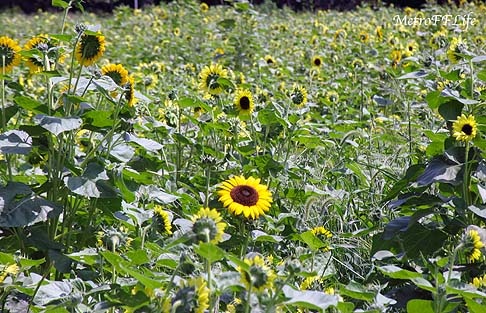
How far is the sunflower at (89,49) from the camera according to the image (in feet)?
6.14

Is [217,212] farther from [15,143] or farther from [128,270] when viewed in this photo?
[128,270]

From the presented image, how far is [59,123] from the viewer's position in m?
1.65

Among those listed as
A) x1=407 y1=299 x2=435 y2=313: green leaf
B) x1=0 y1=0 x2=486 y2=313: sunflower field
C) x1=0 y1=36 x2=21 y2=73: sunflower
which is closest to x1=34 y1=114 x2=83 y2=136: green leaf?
x1=0 y1=0 x2=486 y2=313: sunflower field

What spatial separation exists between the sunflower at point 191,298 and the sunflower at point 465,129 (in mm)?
851

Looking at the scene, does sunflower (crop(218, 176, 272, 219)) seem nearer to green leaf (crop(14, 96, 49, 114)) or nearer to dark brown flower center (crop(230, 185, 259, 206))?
dark brown flower center (crop(230, 185, 259, 206))

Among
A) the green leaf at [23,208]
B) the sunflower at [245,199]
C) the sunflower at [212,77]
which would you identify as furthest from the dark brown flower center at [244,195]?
the sunflower at [212,77]

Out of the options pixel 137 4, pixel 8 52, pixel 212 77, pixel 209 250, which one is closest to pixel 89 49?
pixel 8 52

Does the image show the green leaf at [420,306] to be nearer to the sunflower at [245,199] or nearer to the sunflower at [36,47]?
the sunflower at [245,199]

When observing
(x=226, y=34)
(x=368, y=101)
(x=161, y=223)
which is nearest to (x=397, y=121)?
(x=368, y=101)

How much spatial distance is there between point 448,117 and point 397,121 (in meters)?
1.71

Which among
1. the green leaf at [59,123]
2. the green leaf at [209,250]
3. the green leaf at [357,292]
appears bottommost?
the green leaf at [357,292]

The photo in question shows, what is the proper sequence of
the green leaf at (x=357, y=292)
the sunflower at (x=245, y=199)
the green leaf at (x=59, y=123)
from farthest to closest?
the green leaf at (x=59, y=123) < the sunflower at (x=245, y=199) < the green leaf at (x=357, y=292)

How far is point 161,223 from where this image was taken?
1670mm

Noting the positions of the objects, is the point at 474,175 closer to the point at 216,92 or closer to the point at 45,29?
the point at 216,92
